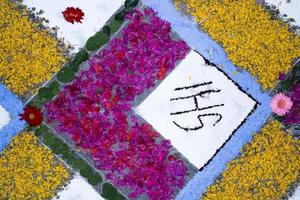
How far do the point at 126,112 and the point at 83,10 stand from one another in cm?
72

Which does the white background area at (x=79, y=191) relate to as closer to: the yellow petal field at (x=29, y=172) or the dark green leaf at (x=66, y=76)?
the yellow petal field at (x=29, y=172)

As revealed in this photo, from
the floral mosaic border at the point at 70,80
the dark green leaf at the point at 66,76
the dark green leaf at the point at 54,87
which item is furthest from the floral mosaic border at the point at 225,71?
the dark green leaf at the point at 54,87

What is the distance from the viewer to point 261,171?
2.54 m

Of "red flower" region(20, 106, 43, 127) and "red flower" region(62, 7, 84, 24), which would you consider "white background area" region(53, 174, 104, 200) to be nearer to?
"red flower" region(20, 106, 43, 127)

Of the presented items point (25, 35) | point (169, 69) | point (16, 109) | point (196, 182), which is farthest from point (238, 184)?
point (25, 35)

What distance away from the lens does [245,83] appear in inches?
100

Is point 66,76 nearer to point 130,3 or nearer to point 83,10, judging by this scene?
point 83,10

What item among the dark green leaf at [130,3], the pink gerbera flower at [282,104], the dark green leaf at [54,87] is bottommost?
the dark green leaf at [54,87]

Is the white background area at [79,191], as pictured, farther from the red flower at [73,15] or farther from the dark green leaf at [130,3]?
the dark green leaf at [130,3]

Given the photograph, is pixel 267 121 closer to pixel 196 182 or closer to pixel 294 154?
pixel 294 154

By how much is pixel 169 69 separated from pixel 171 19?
1.06 ft

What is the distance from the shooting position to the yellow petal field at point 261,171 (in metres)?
2.54

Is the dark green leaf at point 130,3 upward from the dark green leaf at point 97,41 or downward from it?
upward

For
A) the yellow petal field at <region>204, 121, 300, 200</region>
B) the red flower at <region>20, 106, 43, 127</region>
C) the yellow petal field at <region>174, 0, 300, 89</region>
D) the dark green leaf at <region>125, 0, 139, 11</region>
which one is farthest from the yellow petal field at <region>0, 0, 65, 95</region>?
the yellow petal field at <region>204, 121, 300, 200</region>
